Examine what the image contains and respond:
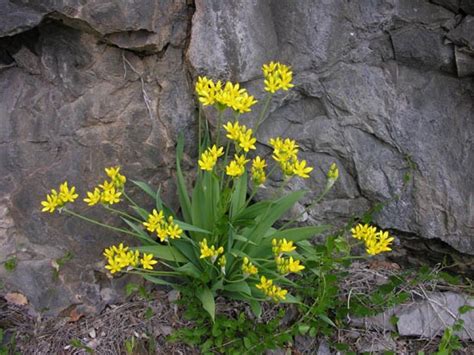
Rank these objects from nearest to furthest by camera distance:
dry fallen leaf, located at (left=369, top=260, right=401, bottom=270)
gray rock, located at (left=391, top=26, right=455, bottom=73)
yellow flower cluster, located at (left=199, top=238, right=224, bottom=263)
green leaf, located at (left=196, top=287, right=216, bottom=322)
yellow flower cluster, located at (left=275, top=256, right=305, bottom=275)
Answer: yellow flower cluster, located at (left=275, top=256, right=305, bottom=275)
yellow flower cluster, located at (left=199, top=238, right=224, bottom=263)
green leaf, located at (left=196, top=287, right=216, bottom=322)
gray rock, located at (left=391, top=26, right=455, bottom=73)
dry fallen leaf, located at (left=369, top=260, right=401, bottom=270)

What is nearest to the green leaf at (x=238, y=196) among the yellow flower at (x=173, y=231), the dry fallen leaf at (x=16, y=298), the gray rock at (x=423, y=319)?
the yellow flower at (x=173, y=231)

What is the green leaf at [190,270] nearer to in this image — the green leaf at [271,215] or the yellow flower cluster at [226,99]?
the green leaf at [271,215]

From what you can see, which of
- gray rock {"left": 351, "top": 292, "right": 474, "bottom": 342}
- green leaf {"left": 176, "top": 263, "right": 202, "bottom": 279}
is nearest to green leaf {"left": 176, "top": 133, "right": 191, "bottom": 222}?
green leaf {"left": 176, "top": 263, "right": 202, "bottom": 279}

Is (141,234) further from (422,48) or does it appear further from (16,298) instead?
(422,48)

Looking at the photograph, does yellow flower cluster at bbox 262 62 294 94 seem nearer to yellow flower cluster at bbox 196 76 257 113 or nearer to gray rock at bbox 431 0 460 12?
yellow flower cluster at bbox 196 76 257 113

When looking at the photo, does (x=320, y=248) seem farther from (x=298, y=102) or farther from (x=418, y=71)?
(x=418, y=71)

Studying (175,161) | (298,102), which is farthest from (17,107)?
(298,102)
